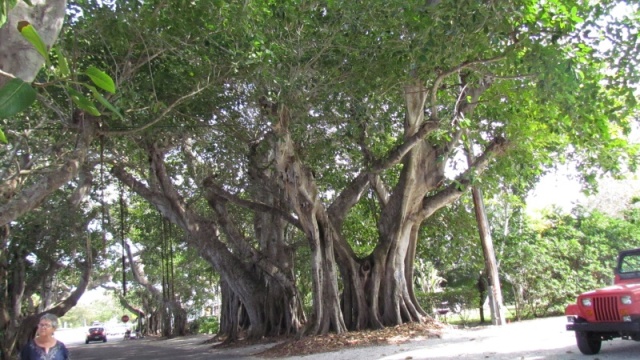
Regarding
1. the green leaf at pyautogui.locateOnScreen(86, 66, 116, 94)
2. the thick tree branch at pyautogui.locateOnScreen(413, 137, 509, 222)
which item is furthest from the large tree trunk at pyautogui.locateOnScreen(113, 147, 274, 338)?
the green leaf at pyautogui.locateOnScreen(86, 66, 116, 94)

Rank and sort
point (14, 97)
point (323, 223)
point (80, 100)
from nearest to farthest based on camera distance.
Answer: point (14, 97), point (80, 100), point (323, 223)

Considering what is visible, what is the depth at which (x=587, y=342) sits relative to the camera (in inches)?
324

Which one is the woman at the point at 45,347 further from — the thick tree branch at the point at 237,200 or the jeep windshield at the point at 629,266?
the thick tree branch at the point at 237,200

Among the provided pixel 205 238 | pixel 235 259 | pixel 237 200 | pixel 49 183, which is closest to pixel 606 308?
pixel 49 183

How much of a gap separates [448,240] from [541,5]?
34.1ft

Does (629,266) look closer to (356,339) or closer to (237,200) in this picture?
(356,339)

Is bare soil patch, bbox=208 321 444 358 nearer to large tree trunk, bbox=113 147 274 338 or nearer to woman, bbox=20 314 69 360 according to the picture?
large tree trunk, bbox=113 147 274 338

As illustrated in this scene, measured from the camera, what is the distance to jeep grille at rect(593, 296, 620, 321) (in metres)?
7.82

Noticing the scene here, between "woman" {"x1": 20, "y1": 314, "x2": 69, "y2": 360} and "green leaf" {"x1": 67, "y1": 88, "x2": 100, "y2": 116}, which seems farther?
"woman" {"x1": 20, "y1": 314, "x2": 69, "y2": 360}

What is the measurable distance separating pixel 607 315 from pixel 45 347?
724cm

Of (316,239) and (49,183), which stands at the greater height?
(49,183)

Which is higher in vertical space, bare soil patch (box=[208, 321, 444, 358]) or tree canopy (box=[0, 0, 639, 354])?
tree canopy (box=[0, 0, 639, 354])

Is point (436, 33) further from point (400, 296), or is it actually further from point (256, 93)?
point (400, 296)

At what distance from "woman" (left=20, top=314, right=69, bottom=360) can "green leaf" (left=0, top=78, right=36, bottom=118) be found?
4054 mm
